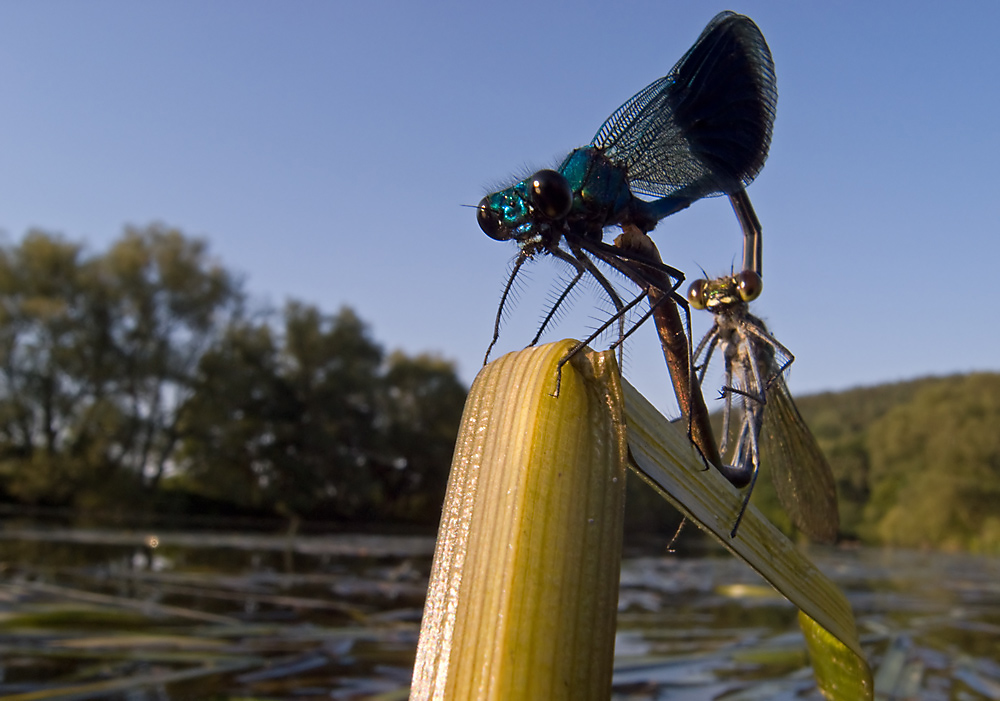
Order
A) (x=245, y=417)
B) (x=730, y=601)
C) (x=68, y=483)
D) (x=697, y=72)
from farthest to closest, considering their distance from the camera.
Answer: (x=245, y=417)
(x=68, y=483)
(x=730, y=601)
(x=697, y=72)

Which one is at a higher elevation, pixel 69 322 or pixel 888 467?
pixel 69 322

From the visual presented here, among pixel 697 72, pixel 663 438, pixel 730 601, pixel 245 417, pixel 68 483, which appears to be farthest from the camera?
pixel 245 417

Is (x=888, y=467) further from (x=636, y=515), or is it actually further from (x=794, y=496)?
(x=794, y=496)

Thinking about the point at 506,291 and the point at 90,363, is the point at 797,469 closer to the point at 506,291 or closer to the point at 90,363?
the point at 506,291

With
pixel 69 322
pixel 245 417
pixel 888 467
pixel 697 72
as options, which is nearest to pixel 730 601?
pixel 697 72

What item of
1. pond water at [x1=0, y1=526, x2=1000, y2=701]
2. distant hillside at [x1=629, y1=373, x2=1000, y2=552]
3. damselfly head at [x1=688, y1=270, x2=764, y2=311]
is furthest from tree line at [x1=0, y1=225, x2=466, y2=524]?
damselfly head at [x1=688, y1=270, x2=764, y2=311]

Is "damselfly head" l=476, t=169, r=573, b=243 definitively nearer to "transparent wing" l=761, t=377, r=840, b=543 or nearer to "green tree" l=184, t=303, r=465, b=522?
"transparent wing" l=761, t=377, r=840, b=543

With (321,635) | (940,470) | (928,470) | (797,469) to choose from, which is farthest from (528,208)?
(928,470)
